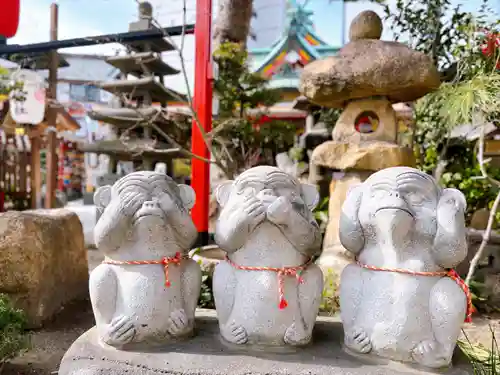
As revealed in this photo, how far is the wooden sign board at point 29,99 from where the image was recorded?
713cm

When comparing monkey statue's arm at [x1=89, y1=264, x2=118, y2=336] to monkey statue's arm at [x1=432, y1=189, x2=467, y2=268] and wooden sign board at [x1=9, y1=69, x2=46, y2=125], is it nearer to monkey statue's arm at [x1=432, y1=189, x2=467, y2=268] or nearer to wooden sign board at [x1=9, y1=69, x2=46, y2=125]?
monkey statue's arm at [x1=432, y1=189, x2=467, y2=268]

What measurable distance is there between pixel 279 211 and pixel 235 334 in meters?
0.55

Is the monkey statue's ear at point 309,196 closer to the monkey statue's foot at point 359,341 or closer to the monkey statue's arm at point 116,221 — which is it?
the monkey statue's foot at point 359,341

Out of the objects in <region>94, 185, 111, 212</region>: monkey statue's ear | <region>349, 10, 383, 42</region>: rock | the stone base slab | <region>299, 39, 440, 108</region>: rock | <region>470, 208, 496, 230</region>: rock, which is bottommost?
the stone base slab

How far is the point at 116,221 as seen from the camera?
1740 mm

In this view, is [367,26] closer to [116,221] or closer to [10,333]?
[116,221]

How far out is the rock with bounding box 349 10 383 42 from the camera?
14.6ft

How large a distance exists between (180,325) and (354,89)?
323cm

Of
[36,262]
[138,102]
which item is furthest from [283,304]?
[138,102]

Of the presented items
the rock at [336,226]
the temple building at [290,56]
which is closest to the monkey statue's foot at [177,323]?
the rock at [336,226]

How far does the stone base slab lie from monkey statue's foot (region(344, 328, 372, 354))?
1.4 inches

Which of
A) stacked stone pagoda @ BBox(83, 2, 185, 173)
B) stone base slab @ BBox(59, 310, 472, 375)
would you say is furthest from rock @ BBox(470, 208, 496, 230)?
stacked stone pagoda @ BBox(83, 2, 185, 173)

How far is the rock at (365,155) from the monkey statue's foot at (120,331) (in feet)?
10.7

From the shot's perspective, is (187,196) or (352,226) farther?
(187,196)
